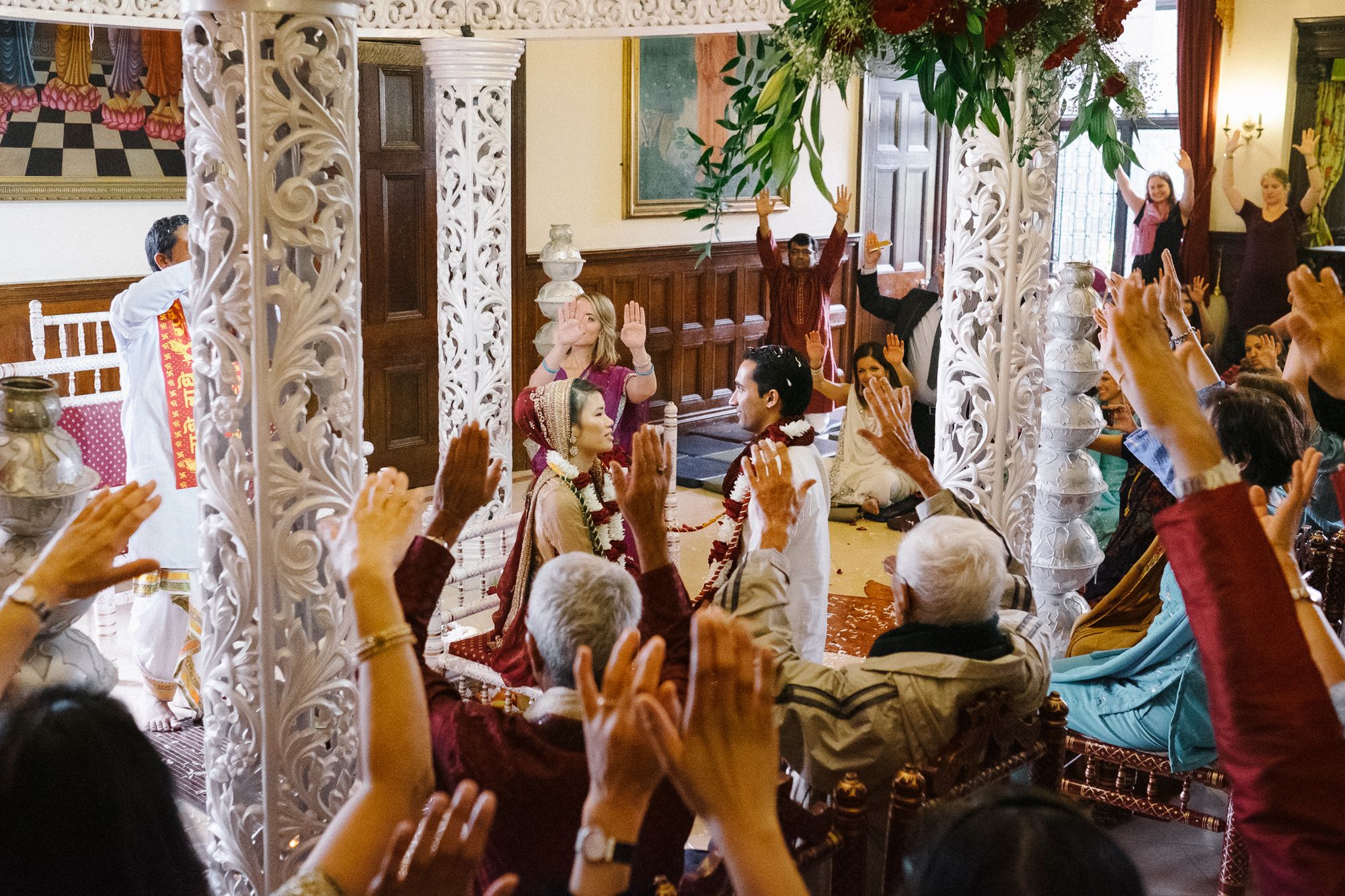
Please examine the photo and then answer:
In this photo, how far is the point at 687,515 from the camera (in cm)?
688

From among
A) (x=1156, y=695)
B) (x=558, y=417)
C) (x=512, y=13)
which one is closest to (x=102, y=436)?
(x=512, y=13)

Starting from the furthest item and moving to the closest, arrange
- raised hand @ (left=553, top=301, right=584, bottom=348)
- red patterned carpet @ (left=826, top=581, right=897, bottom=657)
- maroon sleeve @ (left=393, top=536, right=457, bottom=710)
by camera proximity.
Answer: red patterned carpet @ (left=826, top=581, right=897, bottom=657) → raised hand @ (left=553, top=301, right=584, bottom=348) → maroon sleeve @ (left=393, top=536, right=457, bottom=710)

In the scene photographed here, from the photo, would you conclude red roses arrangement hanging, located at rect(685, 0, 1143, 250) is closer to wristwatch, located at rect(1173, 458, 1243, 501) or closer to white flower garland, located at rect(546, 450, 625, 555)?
white flower garland, located at rect(546, 450, 625, 555)

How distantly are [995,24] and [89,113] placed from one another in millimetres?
4407

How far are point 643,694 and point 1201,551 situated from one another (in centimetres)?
52

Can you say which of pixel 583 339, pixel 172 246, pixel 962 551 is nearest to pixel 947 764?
pixel 962 551

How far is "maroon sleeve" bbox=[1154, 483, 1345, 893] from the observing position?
1173 mm

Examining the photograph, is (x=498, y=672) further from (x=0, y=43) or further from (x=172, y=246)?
(x=0, y=43)

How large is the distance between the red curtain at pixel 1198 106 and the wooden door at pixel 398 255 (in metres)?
5.72

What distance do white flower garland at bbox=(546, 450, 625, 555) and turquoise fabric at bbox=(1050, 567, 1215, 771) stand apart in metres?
1.24

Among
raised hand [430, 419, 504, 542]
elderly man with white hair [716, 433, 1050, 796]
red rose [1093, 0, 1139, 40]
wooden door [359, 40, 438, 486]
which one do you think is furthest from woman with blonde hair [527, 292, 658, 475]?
raised hand [430, 419, 504, 542]

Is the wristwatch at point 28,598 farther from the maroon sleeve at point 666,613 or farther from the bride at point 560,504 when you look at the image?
the bride at point 560,504

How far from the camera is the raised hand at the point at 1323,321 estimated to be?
1.77m

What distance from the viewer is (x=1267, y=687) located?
3.89ft
